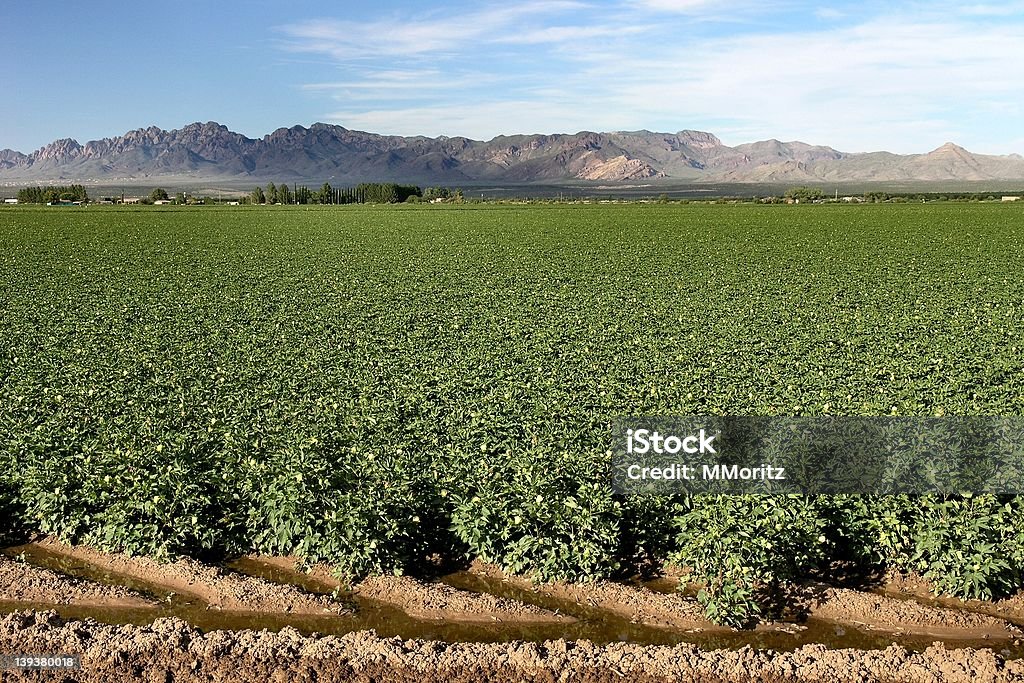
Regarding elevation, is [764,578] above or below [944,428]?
below

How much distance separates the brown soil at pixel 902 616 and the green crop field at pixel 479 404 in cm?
40

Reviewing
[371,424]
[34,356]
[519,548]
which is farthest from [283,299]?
[519,548]

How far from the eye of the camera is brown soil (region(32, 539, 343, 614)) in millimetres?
9578

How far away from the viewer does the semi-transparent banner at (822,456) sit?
10609 mm

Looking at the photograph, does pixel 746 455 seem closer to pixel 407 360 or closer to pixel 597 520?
pixel 597 520

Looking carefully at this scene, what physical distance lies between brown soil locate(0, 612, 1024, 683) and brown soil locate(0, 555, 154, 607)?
73 centimetres

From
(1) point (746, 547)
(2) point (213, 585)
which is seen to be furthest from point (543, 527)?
(2) point (213, 585)

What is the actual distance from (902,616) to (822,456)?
253 cm

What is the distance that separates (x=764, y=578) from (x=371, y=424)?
21.4ft

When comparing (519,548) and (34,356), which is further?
(34,356)

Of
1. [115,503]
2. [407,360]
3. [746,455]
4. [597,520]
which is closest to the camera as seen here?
[597,520]

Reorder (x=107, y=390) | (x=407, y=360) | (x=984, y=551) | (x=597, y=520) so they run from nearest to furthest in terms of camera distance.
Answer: (x=984, y=551) → (x=597, y=520) → (x=107, y=390) → (x=407, y=360)

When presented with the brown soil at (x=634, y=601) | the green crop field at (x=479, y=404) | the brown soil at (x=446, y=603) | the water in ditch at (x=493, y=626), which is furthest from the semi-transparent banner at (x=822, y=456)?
the brown soil at (x=446, y=603)

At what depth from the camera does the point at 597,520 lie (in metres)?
9.98
